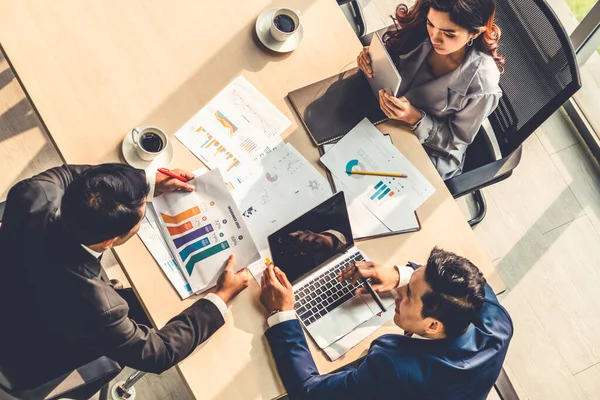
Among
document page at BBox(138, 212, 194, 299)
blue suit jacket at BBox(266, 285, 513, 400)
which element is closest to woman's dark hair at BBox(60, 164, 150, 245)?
document page at BBox(138, 212, 194, 299)

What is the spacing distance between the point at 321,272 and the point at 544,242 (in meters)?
1.51

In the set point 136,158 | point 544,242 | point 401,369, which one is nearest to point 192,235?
point 136,158

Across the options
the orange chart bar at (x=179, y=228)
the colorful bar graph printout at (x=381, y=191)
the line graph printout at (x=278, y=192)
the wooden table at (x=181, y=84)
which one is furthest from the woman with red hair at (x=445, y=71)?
the orange chart bar at (x=179, y=228)

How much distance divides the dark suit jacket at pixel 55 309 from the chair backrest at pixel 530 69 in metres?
1.08

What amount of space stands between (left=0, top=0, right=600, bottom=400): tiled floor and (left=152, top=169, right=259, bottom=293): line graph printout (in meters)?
0.84

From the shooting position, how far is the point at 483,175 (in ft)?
6.04

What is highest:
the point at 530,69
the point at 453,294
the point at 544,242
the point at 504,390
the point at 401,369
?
the point at 530,69

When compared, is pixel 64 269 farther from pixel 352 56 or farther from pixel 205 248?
pixel 352 56

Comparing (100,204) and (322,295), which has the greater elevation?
(100,204)

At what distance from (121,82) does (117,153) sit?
0.71ft

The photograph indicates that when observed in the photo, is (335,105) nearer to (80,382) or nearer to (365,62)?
(365,62)

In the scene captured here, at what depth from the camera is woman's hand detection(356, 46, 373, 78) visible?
5.83 feet

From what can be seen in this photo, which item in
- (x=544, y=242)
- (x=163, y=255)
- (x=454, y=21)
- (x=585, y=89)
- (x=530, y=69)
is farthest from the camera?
(x=585, y=89)

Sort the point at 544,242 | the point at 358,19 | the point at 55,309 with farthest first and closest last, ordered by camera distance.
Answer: the point at 544,242
the point at 358,19
the point at 55,309
